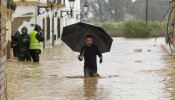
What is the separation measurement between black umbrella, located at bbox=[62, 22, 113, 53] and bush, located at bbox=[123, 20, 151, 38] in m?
47.0

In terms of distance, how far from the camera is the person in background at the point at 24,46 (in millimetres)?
21922

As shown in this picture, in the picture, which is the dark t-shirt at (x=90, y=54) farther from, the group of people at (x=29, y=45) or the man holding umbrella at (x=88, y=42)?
the group of people at (x=29, y=45)

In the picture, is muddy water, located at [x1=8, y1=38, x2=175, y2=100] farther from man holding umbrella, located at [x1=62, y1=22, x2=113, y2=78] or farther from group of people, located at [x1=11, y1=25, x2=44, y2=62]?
group of people, located at [x1=11, y1=25, x2=44, y2=62]

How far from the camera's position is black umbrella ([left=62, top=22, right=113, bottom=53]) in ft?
54.7

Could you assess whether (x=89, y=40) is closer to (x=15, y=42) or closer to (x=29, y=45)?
(x=29, y=45)

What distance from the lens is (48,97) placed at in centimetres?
1207

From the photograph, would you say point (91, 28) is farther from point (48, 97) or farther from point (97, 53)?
point (48, 97)

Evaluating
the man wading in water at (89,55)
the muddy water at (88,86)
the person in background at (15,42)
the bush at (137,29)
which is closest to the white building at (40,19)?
the person in background at (15,42)

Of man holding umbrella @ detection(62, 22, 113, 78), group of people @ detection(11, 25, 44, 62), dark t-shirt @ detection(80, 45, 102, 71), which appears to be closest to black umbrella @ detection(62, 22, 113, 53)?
man holding umbrella @ detection(62, 22, 113, 78)

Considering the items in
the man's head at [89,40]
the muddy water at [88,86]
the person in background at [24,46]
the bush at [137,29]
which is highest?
the man's head at [89,40]

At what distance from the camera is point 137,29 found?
6397cm

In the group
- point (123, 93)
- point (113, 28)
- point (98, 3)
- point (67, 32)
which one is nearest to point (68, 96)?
point (123, 93)

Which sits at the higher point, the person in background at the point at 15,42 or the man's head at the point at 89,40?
the man's head at the point at 89,40

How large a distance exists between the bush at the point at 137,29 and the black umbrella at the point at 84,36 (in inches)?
1849
